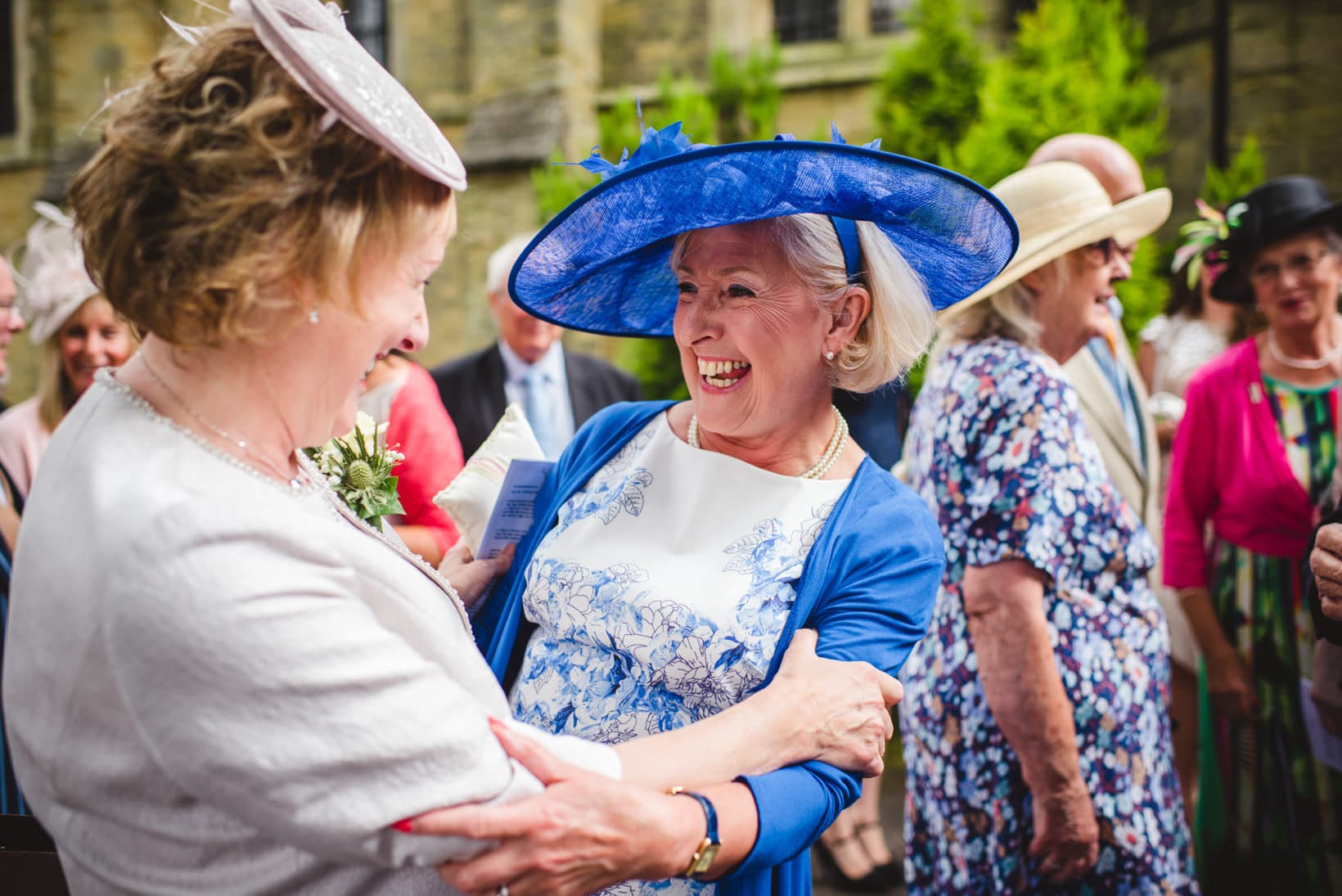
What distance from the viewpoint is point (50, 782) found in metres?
1.14

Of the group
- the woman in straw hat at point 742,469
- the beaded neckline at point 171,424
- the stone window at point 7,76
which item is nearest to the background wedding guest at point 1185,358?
the woman in straw hat at point 742,469

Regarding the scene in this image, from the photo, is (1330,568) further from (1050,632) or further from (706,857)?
(706,857)

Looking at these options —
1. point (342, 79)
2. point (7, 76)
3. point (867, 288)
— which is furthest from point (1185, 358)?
point (7, 76)

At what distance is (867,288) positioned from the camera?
2.01 meters

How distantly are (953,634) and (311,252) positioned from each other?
2.17 m

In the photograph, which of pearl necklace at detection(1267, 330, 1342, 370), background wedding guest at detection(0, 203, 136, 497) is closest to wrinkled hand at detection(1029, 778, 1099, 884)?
pearl necklace at detection(1267, 330, 1342, 370)

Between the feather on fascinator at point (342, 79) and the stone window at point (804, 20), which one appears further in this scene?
the stone window at point (804, 20)

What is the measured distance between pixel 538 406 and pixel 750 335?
140 inches

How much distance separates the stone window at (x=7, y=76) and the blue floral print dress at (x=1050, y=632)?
57.1 ft

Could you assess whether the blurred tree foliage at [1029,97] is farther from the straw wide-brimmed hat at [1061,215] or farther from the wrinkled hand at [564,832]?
the wrinkled hand at [564,832]

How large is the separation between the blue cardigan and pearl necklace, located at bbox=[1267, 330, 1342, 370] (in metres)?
2.34

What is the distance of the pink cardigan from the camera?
132 inches

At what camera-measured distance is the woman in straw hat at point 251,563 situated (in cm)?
103

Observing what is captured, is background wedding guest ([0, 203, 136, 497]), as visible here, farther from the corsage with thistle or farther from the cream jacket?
the cream jacket
